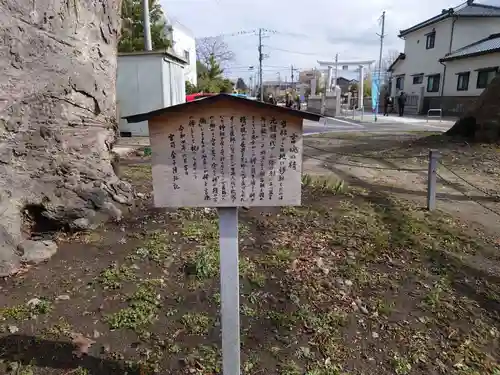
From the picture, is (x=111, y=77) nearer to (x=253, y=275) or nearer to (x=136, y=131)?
(x=253, y=275)

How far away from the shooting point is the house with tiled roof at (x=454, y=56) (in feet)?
A: 80.7

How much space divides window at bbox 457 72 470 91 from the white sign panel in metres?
28.6

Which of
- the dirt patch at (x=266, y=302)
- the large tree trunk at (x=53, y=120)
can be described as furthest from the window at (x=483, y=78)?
the large tree trunk at (x=53, y=120)

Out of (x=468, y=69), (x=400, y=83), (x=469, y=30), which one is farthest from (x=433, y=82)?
(x=400, y=83)

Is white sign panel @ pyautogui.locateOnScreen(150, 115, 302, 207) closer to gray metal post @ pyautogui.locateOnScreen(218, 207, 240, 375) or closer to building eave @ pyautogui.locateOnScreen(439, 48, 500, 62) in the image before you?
gray metal post @ pyautogui.locateOnScreen(218, 207, 240, 375)

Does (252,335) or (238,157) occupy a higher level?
(238,157)

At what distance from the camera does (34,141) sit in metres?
3.69

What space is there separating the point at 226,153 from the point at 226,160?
0.12 feet

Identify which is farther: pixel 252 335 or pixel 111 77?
pixel 111 77

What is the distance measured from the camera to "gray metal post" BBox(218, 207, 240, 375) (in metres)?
2.10

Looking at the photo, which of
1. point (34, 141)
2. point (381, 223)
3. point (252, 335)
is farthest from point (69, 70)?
point (381, 223)

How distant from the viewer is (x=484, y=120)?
32.5 ft

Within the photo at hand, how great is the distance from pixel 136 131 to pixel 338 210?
8.98 meters

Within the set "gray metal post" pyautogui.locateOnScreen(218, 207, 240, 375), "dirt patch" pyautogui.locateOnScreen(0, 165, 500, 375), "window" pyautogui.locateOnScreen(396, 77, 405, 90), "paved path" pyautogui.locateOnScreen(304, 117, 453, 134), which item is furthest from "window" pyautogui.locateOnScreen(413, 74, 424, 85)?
"gray metal post" pyautogui.locateOnScreen(218, 207, 240, 375)
